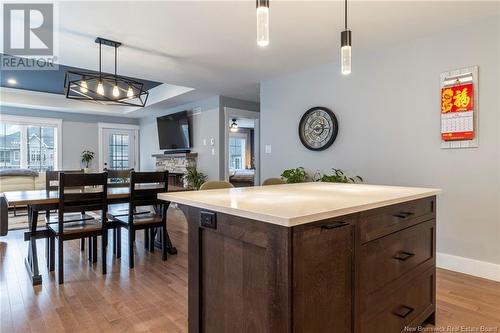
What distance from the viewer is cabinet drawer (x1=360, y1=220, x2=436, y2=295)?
1.40m

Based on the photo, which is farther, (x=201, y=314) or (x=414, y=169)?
(x=414, y=169)

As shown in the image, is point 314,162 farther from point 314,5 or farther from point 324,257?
point 324,257

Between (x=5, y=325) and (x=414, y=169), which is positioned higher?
(x=414, y=169)

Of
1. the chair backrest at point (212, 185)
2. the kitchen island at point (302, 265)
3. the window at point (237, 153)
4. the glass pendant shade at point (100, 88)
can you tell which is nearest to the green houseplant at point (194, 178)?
Answer: the glass pendant shade at point (100, 88)

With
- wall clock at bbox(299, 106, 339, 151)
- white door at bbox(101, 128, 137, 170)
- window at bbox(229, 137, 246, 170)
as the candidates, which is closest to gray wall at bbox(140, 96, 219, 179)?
wall clock at bbox(299, 106, 339, 151)

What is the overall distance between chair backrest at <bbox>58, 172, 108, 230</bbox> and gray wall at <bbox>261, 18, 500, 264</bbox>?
2.63m

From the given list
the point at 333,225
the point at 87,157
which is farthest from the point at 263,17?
the point at 87,157

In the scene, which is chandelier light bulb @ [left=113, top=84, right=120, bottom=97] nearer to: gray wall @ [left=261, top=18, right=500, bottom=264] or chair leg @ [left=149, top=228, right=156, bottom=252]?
chair leg @ [left=149, top=228, right=156, bottom=252]

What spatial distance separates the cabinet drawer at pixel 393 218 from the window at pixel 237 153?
9353 mm

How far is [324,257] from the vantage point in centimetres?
A: 120

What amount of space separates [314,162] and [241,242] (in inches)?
118

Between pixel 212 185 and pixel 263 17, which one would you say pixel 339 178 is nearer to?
pixel 212 185

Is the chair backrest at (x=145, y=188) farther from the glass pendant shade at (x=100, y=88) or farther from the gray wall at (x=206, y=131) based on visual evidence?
the gray wall at (x=206, y=131)

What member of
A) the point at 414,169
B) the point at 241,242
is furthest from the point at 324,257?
the point at 414,169
